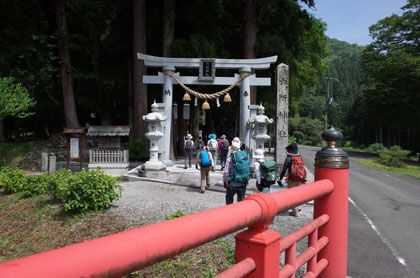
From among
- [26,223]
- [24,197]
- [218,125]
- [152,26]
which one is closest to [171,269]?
[26,223]

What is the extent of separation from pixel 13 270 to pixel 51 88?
21150mm

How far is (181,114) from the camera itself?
20.8 meters

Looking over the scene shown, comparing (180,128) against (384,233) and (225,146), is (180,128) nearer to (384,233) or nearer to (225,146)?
(225,146)

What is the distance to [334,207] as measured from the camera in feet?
6.97

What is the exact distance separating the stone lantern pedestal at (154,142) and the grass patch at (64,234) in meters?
3.79

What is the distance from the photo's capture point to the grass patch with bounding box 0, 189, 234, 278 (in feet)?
14.4

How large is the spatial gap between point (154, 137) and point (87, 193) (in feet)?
17.1

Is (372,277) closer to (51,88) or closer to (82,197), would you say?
(82,197)

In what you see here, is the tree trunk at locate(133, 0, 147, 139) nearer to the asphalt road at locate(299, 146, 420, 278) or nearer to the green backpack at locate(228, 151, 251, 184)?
the green backpack at locate(228, 151, 251, 184)

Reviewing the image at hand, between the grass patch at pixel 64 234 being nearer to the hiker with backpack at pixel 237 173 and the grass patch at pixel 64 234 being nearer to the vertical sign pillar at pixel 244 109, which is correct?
the hiker with backpack at pixel 237 173

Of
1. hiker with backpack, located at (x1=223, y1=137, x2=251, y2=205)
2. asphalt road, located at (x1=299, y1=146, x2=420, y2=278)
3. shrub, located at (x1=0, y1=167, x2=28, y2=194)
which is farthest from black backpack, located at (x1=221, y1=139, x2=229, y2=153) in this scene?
shrub, located at (x1=0, y1=167, x2=28, y2=194)

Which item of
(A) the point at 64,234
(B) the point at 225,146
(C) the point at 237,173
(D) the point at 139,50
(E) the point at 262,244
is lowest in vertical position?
(A) the point at 64,234

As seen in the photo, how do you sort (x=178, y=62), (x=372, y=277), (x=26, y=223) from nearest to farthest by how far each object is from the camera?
(x=372, y=277)
(x=26, y=223)
(x=178, y=62)

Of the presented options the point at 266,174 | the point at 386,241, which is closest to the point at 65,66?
the point at 266,174
